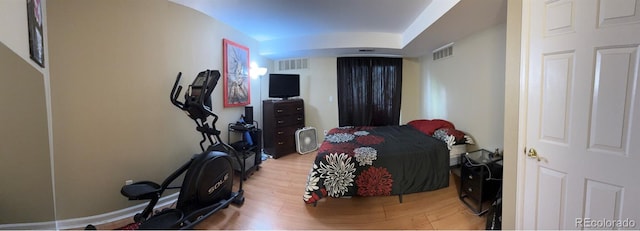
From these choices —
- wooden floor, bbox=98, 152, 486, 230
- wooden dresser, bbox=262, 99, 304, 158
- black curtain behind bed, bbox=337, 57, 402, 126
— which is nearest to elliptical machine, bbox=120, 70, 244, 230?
wooden floor, bbox=98, 152, 486, 230

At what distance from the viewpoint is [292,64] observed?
4.63 meters

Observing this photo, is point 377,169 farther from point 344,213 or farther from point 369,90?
point 369,90

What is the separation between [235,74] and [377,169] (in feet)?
8.36

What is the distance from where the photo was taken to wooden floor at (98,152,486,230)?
6.26 feet

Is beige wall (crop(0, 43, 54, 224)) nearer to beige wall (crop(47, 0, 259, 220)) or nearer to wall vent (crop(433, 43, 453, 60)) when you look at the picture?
beige wall (crop(47, 0, 259, 220))

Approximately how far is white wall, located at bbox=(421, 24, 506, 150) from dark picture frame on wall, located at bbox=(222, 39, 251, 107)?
329cm

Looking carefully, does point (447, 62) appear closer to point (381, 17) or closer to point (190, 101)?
point (381, 17)

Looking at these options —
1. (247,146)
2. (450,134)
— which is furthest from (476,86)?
(247,146)

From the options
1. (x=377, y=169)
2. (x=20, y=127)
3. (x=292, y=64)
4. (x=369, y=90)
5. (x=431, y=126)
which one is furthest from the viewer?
(x=292, y=64)

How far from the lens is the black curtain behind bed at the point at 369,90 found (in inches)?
175

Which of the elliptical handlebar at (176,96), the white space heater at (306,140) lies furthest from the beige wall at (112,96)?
the white space heater at (306,140)

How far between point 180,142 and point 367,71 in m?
3.50

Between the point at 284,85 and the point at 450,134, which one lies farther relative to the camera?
the point at 284,85

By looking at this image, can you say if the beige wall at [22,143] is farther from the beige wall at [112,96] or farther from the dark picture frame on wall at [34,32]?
the beige wall at [112,96]
